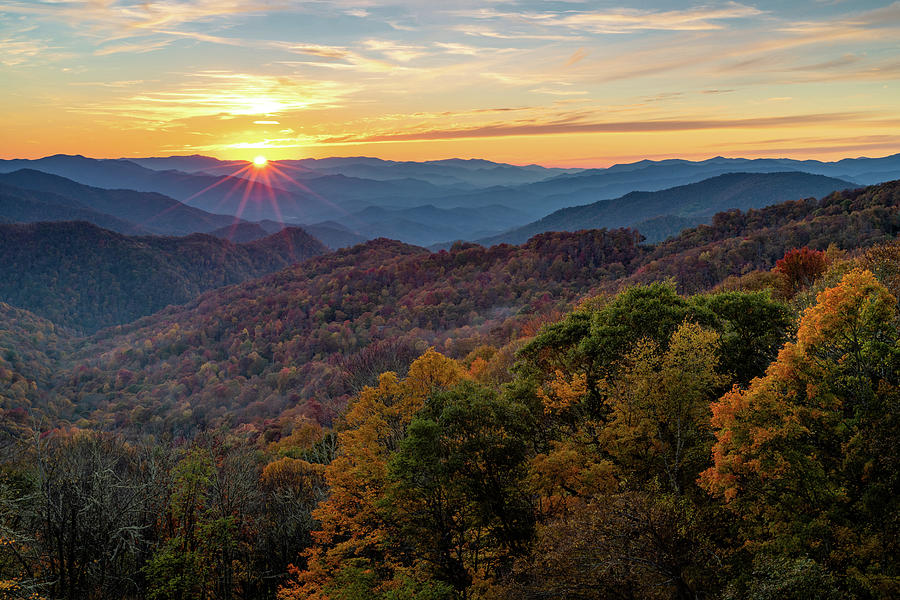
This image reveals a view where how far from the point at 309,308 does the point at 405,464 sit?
17379cm

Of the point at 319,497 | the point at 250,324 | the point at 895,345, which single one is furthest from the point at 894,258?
the point at 250,324

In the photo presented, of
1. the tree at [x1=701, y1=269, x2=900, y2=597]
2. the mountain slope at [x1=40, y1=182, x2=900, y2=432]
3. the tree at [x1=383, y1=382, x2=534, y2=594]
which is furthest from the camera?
the mountain slope at [x1=40, y1=182, x2=900, y2=432]

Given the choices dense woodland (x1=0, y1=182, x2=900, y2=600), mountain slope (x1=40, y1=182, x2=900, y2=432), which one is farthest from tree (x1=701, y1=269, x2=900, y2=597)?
mountain slope (x1=40, y1=182, x2=900, y2=432)

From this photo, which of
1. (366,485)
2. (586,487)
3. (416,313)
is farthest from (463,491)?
(416,313)

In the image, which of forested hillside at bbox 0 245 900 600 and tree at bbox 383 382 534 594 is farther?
tree at bbox 383 382 534 594

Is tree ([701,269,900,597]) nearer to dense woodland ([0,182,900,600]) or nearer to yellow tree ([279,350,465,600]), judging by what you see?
dense woodland ([0,182,900,600])

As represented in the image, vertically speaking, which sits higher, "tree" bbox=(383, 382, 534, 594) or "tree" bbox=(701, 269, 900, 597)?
"tree" bbox=(701, 269, 900, 597)

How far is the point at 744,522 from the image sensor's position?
2066 cm

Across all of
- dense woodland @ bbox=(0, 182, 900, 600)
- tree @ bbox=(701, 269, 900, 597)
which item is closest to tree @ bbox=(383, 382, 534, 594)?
dense woodland @ bbox=(0, 182, 900, 600)

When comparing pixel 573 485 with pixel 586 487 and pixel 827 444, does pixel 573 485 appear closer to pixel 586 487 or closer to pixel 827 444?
pixel 586 487

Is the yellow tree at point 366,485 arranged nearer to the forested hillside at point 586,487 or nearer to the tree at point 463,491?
the forested hillside at point 586,487

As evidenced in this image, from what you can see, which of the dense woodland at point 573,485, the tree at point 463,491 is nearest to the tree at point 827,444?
the dense woodland at point 573,485

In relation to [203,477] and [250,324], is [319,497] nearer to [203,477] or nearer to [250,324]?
[203,477]

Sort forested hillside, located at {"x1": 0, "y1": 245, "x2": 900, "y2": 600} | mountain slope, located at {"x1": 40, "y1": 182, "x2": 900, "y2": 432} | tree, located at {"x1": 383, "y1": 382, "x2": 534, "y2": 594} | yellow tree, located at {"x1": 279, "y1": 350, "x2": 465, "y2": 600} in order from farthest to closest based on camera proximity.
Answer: mountain slope, located at {"x1": 40, "y1": 182, "x2": 900, "y2": 432} < yellow tree, located at {"x1": 279, "y1": 350, "x2": 465, "y2": 600} < tree, located at {"x1": 383, "y1": 382, "x2": 534, "y2": 594} < forested hillside, located at {"x1": 0, "y1": 245, "x2": 900, "y2": 600}
